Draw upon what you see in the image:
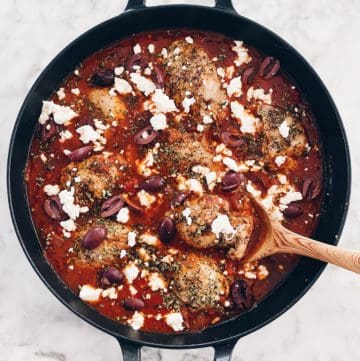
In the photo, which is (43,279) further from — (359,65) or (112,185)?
(359,65)

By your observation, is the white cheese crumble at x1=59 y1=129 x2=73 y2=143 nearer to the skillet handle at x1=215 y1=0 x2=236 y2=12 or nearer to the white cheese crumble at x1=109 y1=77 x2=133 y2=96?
the white cheese crumble at x1=109 y1=77 x2=133 y2=96

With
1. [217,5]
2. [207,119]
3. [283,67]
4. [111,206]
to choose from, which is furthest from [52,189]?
[283,67]

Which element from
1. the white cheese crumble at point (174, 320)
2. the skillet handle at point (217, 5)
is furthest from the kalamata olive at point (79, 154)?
the white cheese crumble at point (174, 320)

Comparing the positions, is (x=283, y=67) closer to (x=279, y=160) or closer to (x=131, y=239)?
(x=279, y=160)

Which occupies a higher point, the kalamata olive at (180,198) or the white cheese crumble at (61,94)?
the white cheese crumble at (61,94)

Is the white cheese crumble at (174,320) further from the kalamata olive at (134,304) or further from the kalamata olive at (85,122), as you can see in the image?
the kalamata olive at (85,122)

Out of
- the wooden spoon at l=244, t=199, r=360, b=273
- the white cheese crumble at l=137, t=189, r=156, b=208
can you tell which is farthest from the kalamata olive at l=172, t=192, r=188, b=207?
the wooden spoon at l=244, t=199, r=360, b=273
